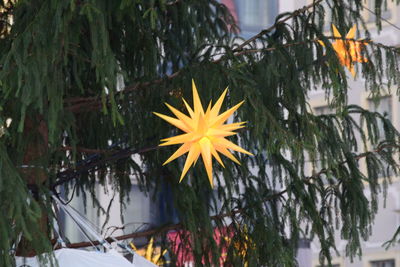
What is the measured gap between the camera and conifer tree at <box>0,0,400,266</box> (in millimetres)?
7293

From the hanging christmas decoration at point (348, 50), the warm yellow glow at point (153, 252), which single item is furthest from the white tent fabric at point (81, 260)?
the hanging christmas decoration at point (348, 50)

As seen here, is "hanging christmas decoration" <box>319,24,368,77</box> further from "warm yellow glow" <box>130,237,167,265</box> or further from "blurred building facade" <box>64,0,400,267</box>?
"blurred building facade" <box>64,0,400,267</box>

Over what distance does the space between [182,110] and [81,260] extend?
1335 mm

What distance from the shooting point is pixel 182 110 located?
26.4 feet

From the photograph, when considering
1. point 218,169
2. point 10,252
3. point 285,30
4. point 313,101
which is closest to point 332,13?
point 285,30

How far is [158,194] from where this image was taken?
29.6 ft

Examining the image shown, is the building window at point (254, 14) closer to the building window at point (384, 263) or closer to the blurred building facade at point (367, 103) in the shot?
the blurred building facade at point (367, 103)

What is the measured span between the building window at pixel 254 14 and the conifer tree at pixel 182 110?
14.4 m

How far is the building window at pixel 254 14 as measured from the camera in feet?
79.6

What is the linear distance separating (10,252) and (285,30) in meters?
2.87

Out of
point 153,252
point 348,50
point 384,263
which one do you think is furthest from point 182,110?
point 384,263

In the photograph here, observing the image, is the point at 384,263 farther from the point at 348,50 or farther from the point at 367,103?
the point at 348,50

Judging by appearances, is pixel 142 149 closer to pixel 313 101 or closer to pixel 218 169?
pixel 218 169

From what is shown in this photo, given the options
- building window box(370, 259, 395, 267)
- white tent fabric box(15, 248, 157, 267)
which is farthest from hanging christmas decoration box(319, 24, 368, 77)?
building window box(370, 259, 395, 267)
